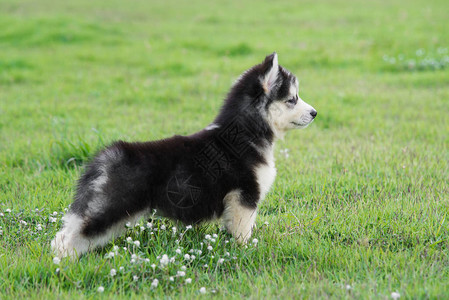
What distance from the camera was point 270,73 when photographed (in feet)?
15.4

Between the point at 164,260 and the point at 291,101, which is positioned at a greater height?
the point at 291,101

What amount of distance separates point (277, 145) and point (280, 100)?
113 inches

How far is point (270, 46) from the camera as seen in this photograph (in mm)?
14688

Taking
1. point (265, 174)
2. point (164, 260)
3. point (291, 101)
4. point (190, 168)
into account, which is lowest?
point (164, 260)

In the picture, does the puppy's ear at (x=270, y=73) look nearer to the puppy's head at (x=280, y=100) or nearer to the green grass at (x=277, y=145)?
the puppy's head at (x=280, y=100)

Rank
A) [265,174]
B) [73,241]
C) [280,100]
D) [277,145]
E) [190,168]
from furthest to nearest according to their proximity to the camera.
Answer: [277,145] → [280,100] → [265,174] → [190,168] → [73,241]

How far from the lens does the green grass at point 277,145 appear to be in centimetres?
391

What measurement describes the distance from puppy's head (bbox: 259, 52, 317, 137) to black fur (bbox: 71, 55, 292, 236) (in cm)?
1

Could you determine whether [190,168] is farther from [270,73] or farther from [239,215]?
[270,73]

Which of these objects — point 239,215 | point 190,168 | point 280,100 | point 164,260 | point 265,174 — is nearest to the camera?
point 164,260

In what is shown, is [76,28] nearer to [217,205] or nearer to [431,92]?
[431,92]

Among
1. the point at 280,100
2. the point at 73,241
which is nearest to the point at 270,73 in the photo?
the point at 280,100

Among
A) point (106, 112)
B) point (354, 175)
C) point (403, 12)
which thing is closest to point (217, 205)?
point (354, 175)

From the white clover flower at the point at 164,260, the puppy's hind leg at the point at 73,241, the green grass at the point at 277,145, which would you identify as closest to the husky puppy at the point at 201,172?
the puppy's hind leg at the point at 73,241
